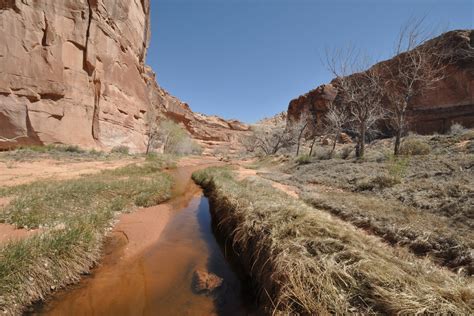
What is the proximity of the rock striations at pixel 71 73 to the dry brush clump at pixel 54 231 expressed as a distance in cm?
1385

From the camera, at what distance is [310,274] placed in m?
2.65

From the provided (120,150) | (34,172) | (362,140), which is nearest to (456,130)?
(362,140)

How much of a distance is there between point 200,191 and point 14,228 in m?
7.70

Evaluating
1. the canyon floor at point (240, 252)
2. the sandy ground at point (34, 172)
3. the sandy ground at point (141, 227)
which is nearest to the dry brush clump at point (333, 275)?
the canyon floor at point (240, 252)

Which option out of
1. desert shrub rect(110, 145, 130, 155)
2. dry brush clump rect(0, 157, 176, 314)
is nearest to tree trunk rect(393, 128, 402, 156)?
dry brush clump rect(0, 157, 176, 314)

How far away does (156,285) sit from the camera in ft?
12.5

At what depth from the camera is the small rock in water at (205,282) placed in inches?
149

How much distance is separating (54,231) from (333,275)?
4.73 metres

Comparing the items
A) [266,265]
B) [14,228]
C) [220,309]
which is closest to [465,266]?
[266,265]

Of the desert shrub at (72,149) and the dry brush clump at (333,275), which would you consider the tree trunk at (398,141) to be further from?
the desert shrub at (72,149)

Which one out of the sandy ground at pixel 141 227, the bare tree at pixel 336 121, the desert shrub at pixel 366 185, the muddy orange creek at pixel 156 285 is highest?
the bare tree at pixel 336 121

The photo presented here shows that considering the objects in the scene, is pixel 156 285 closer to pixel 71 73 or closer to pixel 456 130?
pixel 71 73

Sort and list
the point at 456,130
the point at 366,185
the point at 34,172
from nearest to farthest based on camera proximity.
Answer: the point at 366,185 < the point at 34,172 < the point at 456,130

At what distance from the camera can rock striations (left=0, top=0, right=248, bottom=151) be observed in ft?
52.5
